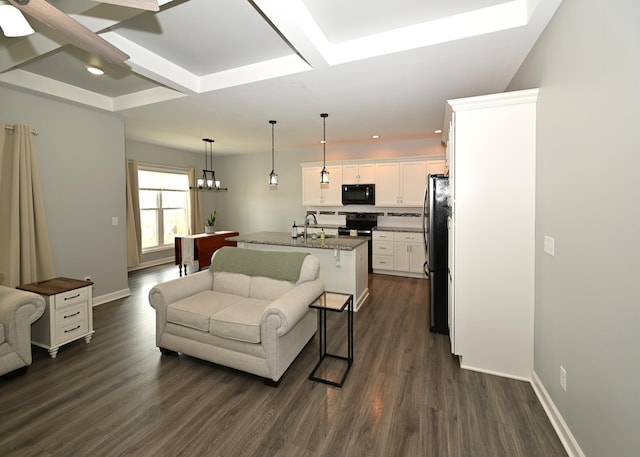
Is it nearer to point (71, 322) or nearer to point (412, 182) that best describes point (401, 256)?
point (412, 182)

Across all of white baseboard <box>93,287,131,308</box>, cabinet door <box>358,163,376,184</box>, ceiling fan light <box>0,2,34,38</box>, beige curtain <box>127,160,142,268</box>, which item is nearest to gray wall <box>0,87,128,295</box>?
white baseboard <box>93,287,131,308</box>

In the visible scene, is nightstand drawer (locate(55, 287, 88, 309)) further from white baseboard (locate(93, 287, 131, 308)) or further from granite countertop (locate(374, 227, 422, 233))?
granite countertop (locate(374, 227, 422, 233))

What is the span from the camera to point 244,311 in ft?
7.94

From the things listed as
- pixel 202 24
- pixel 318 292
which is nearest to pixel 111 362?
pixel 318 292

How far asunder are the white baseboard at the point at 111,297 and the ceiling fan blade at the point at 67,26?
11.4 feet

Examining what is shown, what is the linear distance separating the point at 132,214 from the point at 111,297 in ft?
7.01

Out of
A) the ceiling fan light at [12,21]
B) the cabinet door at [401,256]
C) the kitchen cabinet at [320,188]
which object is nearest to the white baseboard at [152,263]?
the kitchen cabinet at [320,188]

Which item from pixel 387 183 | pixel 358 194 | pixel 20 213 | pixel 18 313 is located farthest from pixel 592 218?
pixel 20 213

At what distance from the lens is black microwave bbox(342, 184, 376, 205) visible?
5.90 m

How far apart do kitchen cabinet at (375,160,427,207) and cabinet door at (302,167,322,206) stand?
134 cm

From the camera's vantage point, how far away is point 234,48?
2650 millimetres

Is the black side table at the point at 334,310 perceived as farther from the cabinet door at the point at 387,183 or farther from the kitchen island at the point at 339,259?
the cabinet door at the point at 387,183

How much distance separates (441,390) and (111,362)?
113 inches

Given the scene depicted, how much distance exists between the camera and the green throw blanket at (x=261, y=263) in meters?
2.82
